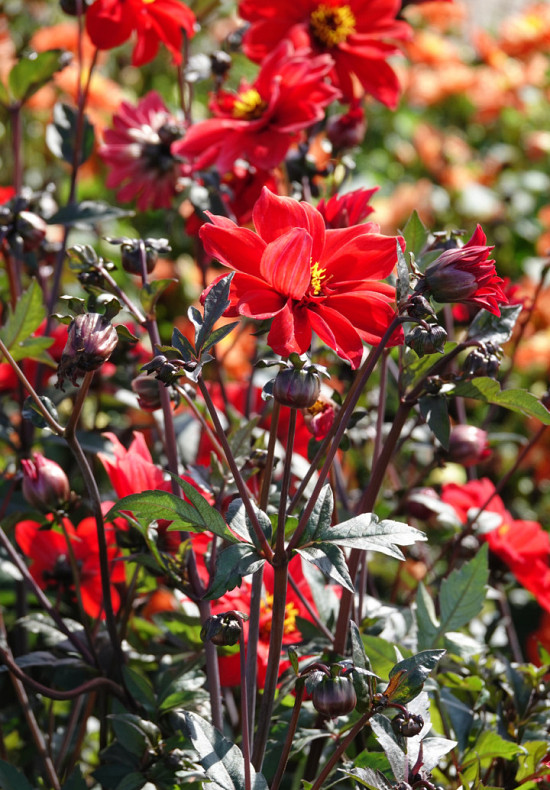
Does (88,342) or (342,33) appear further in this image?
(342,33)

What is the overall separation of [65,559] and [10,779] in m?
0.24

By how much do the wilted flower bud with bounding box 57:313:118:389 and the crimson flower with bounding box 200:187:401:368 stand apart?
0.09 metres

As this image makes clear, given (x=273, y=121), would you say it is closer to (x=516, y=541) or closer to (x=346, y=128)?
(x=346, y=128)

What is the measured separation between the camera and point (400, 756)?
0.56 meters

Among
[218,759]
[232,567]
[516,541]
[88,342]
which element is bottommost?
[516,541]

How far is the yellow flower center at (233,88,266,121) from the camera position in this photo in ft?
3.21

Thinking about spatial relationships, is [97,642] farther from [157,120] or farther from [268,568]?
[157,120]

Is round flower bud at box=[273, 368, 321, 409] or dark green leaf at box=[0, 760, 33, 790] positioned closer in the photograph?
round flower bud at box=[273, 368, 321, 409]

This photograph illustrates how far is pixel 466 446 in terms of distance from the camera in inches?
32.2

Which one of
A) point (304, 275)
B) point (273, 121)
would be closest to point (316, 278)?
point (304, 275)

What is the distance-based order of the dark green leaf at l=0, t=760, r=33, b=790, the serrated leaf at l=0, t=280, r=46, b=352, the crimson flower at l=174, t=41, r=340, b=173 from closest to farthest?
the dark green leaf at l=0, t=760, r=33, b=790 < the serrated leaf at l=0, t=280, r=46, b=352 < the crimson flower at l=174, t=41, r=340, b=173

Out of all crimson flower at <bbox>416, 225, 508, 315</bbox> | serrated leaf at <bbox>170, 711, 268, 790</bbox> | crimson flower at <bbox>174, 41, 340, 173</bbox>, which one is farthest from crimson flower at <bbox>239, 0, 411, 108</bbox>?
serrated leaf at <bbox>170, 711, 268, 790</bbox>

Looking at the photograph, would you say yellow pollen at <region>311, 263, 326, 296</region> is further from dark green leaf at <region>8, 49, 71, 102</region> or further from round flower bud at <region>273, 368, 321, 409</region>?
dark green leaf at <region>8, 49, 71, 102</region>

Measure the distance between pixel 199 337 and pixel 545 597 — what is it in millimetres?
516
